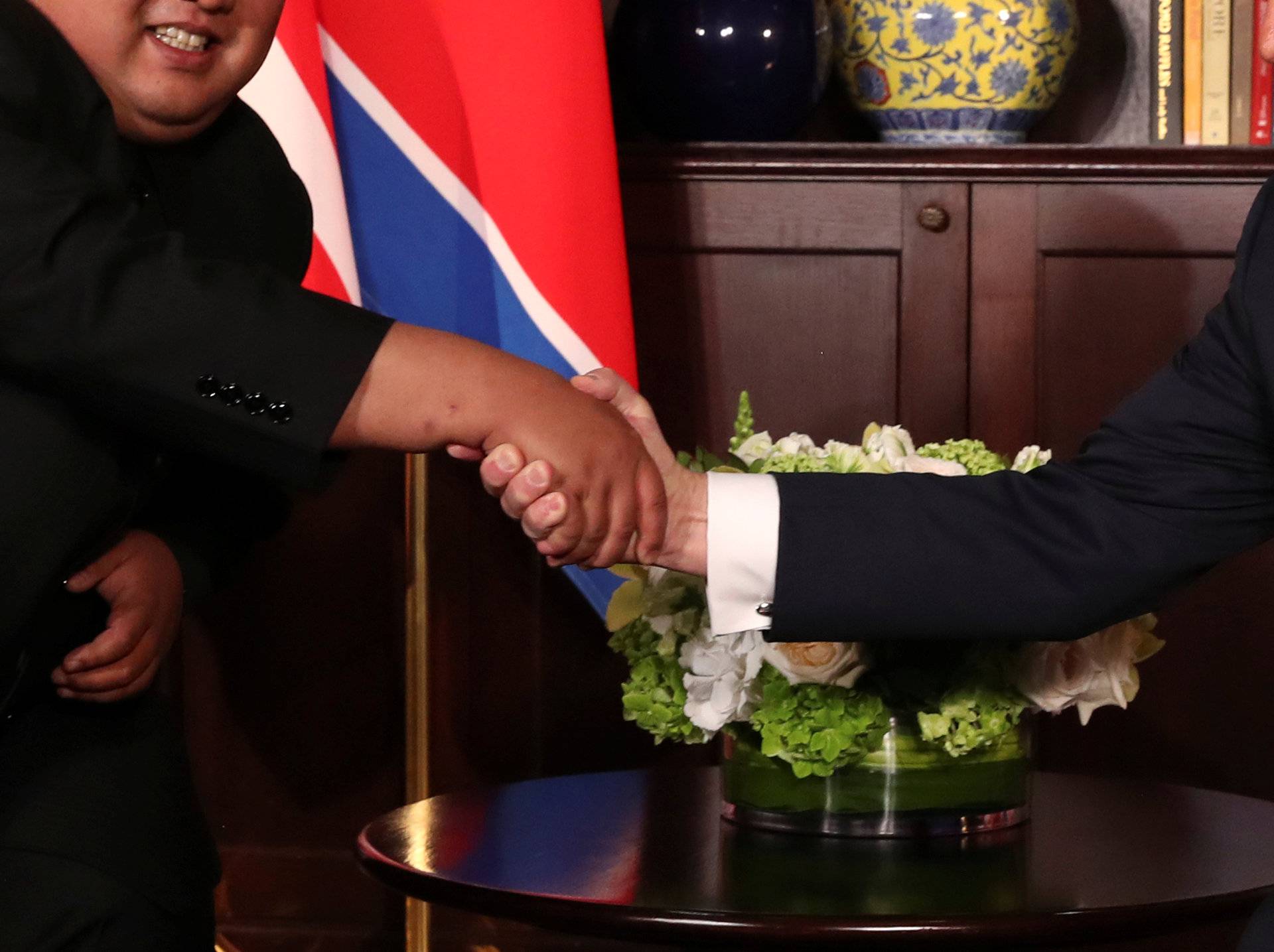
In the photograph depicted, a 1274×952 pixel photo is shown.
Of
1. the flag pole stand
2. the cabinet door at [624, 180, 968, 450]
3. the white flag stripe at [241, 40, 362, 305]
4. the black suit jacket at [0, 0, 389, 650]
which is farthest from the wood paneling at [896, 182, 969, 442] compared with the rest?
the black suit jacket at [0, 0, 389, 650]

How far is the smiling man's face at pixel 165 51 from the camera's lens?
1.25m

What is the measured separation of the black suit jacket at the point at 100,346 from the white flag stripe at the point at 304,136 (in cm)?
84

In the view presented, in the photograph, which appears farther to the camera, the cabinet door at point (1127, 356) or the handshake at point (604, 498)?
the cabinet door at point (1127, 356)

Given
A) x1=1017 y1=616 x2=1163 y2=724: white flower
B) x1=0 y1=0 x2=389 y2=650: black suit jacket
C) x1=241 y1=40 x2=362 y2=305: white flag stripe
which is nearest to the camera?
x1=0 y1=0 x2=389 y2=650: black suit jacket

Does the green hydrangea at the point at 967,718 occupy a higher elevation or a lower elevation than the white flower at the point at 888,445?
lower

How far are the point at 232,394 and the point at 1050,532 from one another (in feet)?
2.18

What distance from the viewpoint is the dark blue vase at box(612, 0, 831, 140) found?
2.38m

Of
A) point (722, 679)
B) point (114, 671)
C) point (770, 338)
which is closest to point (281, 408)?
point (114, 671)

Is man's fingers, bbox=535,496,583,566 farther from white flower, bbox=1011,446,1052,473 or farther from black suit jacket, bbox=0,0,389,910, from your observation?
white flower, bbox=1011,446,1052,473

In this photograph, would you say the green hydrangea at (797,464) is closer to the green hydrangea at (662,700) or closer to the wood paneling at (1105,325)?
the green hydrangea at (662,700)

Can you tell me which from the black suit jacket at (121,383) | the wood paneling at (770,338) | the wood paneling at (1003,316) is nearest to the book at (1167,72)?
the wood paneling at (1003,316)

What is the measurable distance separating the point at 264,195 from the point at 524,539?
108 centimetres

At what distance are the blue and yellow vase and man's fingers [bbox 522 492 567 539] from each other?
1432 mm

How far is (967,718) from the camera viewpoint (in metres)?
1.33
